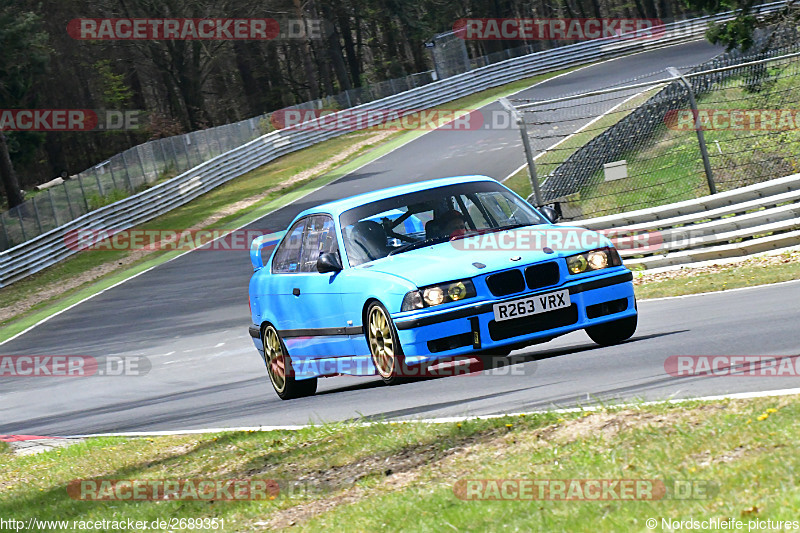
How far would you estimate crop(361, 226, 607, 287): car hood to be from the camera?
845cm

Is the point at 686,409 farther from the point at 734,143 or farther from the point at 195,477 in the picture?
the point at 734,143

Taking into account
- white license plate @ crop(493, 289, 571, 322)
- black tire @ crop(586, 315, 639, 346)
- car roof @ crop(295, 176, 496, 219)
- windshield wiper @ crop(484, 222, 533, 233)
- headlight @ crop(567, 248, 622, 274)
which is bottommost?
black tire @ crop(586, 315, 639, 346)

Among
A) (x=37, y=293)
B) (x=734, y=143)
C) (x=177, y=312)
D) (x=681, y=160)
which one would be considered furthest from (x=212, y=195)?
(x=734, y=143)

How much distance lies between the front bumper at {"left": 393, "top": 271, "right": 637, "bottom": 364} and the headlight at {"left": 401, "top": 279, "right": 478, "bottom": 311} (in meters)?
0.07

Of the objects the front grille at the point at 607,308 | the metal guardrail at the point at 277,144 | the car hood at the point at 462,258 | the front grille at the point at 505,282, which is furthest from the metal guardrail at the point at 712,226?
Result: the metal guardrail at the point at 277,144

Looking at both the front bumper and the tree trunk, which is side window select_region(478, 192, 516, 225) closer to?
the front bumper

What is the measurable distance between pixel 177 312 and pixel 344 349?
47.5ft

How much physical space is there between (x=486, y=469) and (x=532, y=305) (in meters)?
2.97

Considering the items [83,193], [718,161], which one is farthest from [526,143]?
[83,193]

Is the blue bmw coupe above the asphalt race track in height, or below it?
above

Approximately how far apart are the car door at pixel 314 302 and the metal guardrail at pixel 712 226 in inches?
279

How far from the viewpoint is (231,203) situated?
126 ft

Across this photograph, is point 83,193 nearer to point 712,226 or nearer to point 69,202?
point 69,202

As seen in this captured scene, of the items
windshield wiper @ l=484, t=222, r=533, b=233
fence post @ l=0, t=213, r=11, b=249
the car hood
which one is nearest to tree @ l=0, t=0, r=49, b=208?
fence post @ l=0, t=213, r=11, b=249
